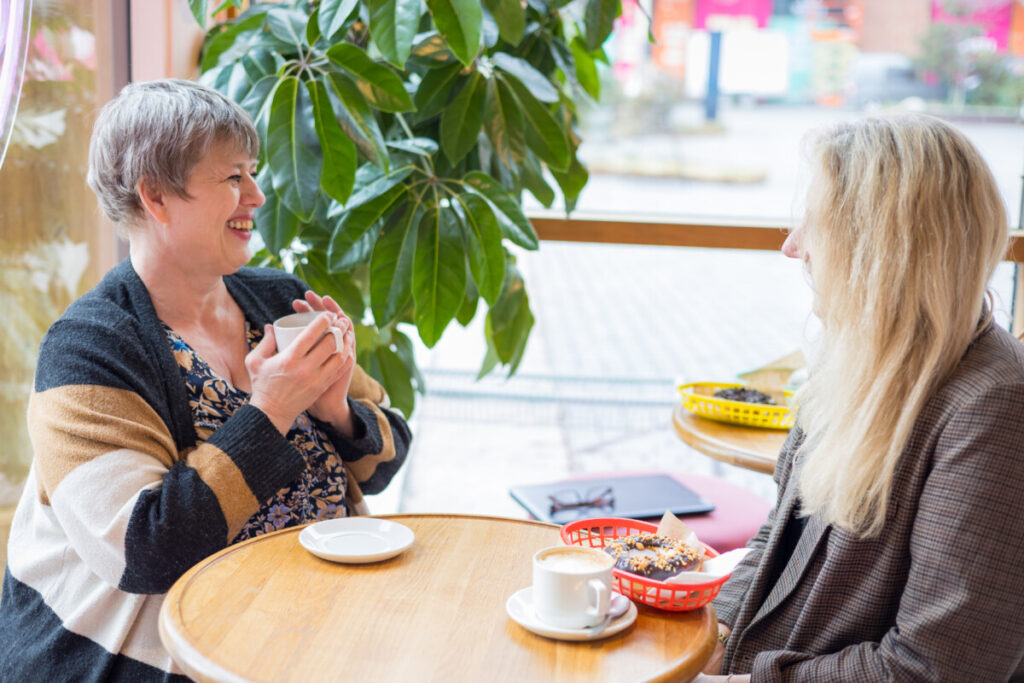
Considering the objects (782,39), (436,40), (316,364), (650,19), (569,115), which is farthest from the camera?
(782,39)

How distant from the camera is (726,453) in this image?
1.94 metres

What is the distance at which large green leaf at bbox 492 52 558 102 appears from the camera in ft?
6.97

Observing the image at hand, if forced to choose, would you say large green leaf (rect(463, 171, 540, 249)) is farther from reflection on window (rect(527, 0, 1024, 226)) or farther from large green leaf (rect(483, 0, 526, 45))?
reflection on window (rect(527, 0, 1024, 226))

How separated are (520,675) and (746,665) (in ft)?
1.30

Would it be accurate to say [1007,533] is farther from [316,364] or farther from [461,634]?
[316,364]

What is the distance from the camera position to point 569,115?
99.0 inches

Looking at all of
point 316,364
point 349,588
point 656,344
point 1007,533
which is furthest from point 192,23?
point 656,344

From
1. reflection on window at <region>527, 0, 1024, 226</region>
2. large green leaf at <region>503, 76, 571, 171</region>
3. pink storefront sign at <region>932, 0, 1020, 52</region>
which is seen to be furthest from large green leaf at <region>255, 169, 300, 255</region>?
pink storefront sign at <region>932, 0, 1020, 52</region>

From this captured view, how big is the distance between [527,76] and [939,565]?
1.46 metres

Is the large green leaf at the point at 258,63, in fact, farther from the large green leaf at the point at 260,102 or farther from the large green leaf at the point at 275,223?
the large green leaf at the point at 275,223

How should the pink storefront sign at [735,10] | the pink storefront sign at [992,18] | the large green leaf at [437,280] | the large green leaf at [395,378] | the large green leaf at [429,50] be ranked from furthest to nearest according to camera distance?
the pink storefront sign at [992,18] → the pink storefront sign at [735,10] → the large green leaf at [395,378] → the large green leaf at [429,50] → the large green leaf at [437,280]

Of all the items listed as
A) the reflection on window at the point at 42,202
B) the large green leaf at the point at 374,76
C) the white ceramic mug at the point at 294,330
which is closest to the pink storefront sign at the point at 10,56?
the white ceramic mug at the point at 294,330

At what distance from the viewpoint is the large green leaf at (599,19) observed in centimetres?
218

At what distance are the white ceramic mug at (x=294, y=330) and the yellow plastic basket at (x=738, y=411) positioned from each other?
0.95 metres
